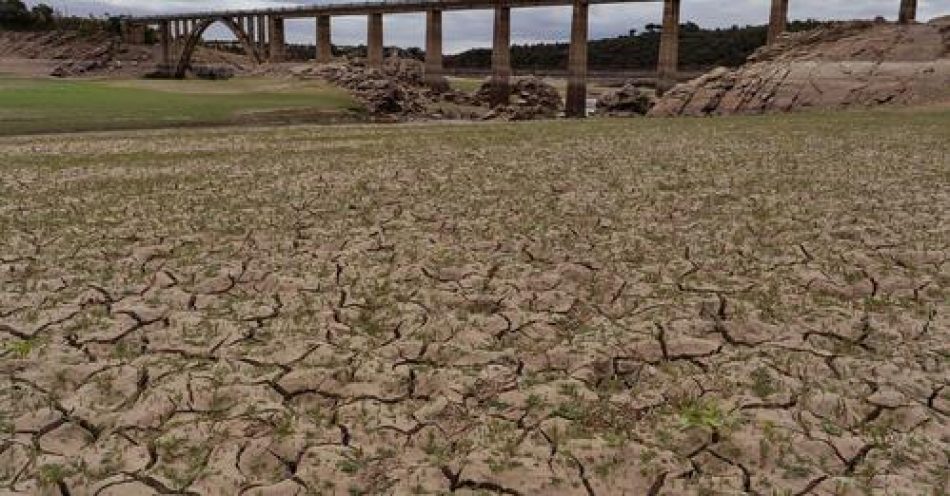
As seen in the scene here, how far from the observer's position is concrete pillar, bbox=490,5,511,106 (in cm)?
6131

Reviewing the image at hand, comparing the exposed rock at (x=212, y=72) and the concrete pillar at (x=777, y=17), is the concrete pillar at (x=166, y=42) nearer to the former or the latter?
the exposed rock at (x=212, y=72)

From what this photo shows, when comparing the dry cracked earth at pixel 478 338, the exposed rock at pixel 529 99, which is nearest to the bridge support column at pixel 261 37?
the exposed rock at pixel 529 99

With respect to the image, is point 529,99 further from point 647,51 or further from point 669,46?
point 647,51

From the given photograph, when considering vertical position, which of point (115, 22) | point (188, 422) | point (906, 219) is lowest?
point (188, 422)

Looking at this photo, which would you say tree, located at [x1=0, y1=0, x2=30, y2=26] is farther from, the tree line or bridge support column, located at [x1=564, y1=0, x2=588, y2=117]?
bridge support column, located at [x1=564, y1=0, x2=588, y2=117]

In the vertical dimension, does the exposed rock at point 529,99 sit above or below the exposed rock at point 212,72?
below

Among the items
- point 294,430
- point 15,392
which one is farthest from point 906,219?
point 15,392

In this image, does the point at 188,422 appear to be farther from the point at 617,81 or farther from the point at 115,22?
the point at 115,22

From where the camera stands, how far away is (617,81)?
293 ft

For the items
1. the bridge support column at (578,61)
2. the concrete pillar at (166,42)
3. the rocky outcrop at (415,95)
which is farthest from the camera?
the concrete pillar at (166,42)

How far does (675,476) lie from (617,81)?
89.2 meters

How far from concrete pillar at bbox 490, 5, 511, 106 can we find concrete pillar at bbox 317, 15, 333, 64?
64.2 ft

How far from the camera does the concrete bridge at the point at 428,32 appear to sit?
178 feet

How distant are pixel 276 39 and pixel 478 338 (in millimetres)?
82252
